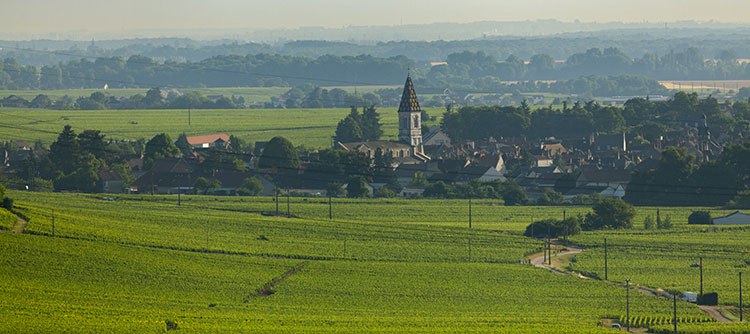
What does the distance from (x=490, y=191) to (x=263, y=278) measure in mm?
33716

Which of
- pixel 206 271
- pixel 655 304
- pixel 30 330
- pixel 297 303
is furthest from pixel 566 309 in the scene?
pixel 30 330

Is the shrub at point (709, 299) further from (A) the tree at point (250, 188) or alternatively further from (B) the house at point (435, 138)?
(B) the house at point (435, 138)

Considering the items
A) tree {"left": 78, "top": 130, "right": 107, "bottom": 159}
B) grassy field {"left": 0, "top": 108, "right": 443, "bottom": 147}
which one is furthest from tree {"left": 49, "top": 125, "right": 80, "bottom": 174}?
grassy field {"left": 0, "top": 108, "right": 443, "bottom": 147}

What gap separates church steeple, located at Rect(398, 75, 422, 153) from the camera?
364 feet

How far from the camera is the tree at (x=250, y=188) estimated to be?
81688 millimetres

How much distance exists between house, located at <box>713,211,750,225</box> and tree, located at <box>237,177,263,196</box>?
31.2m

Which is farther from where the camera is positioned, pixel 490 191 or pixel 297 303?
pixel 490 191

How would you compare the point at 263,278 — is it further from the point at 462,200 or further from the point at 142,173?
the point at 142,173

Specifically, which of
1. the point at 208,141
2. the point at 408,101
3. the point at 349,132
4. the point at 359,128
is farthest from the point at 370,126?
the point at 208,141

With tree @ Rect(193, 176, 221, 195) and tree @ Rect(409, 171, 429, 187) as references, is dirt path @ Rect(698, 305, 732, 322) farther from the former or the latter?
tree @ Rect(193, 176, 221, 195)

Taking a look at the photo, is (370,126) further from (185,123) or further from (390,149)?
(185,123)

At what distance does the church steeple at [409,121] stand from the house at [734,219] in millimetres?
44229

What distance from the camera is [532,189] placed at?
275 feet

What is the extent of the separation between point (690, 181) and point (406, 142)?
36775mm
